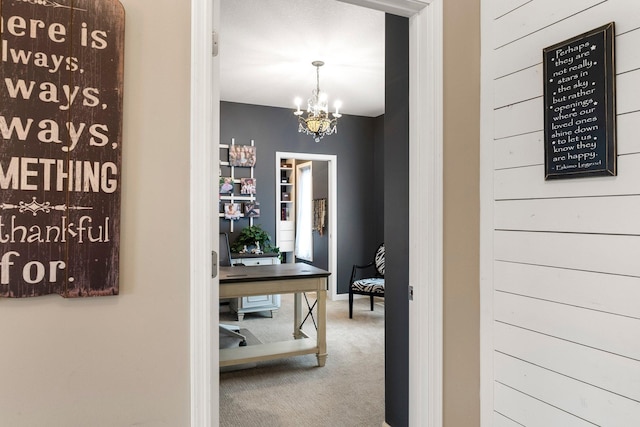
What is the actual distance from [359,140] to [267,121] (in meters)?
1.44

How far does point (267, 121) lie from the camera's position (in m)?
5.76

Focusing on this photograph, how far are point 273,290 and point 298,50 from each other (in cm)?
213

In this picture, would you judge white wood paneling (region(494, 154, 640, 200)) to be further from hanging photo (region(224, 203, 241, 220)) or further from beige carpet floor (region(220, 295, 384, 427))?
hanging photo (region(224, 203, 241, 220))

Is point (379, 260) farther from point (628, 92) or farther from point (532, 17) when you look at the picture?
point (628, 92)

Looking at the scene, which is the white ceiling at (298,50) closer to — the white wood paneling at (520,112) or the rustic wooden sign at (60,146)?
the white wood paneling at (520,112)

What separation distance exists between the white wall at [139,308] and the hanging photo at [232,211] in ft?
14.0

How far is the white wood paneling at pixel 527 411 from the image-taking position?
1503 mm

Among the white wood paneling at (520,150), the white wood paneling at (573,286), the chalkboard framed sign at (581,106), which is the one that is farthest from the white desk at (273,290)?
the chalkboard framed sign at (581,106)

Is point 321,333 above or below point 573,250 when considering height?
below

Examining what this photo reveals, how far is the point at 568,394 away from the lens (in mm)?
1493

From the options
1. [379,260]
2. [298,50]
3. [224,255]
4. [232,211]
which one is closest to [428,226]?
[298,50]

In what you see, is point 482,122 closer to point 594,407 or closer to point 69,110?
point 594,407

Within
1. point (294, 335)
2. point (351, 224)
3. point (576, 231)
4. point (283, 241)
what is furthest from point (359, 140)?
point (576, 231)

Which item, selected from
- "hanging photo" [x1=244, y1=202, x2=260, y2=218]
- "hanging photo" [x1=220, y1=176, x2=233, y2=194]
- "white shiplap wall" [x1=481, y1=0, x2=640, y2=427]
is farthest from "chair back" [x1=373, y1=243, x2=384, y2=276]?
"white shiplap wall" [x1=481, y1=0, x2=640, y2=427]
